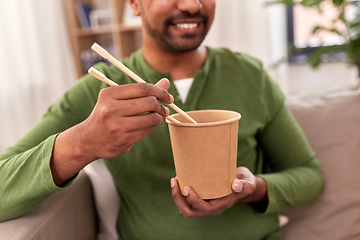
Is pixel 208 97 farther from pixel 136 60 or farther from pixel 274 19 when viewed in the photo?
pixel 274 19

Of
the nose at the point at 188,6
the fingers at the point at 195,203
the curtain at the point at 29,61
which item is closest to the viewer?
the fingers at the point at 195,203

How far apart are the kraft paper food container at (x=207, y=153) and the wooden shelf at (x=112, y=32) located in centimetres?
236

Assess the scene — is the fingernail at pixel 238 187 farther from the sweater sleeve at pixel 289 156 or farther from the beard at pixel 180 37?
the beard at pixel 180 37

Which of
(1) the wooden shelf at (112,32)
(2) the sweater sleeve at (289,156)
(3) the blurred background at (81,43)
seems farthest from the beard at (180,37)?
(1) the wooden shelf at (112,32)

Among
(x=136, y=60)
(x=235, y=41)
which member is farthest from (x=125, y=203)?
(x=235, y=41)

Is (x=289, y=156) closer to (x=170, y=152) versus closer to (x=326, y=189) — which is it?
(x=326, y=189)

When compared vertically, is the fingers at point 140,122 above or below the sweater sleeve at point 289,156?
above

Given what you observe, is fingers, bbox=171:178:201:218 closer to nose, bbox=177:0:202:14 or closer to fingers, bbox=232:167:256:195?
fingers, bbox=232:167:256:195

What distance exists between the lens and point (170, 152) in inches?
36.1

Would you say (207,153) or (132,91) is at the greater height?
(132,91)

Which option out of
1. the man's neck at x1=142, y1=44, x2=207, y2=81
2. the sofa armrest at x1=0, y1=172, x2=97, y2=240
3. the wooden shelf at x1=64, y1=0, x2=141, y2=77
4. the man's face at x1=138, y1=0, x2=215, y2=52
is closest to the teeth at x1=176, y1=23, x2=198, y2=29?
the man's face at x1=138, y1=0, x2=215, y2=52

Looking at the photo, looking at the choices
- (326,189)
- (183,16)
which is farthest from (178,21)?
(326,189)

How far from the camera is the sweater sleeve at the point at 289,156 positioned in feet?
3.07

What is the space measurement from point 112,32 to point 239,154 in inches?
92.8
